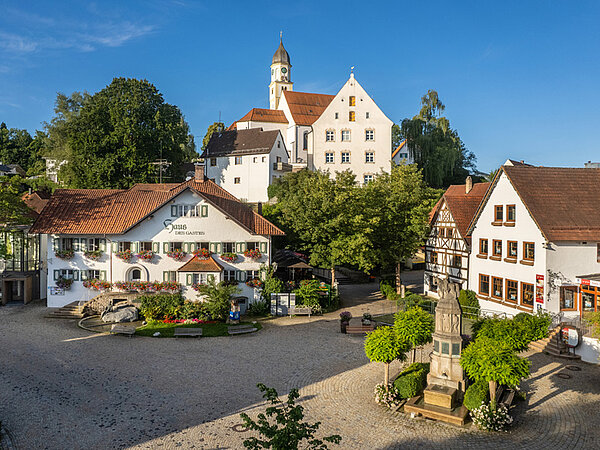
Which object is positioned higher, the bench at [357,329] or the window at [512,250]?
the window at [512,250]

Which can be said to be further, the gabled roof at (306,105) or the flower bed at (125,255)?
the gabled roof at (306,105)

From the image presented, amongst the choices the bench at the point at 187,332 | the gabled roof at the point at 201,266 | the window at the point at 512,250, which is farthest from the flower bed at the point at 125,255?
the window at the point at 512,250

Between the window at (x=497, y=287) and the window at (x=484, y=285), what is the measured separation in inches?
19.0

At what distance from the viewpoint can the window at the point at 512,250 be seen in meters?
26.2

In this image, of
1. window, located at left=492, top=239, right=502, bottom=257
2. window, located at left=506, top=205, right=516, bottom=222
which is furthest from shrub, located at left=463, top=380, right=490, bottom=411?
window, located at left=492, top=239, right=502, bottom=257

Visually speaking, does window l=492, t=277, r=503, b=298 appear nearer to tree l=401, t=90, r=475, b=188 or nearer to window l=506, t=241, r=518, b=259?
window l=506, t=241, r=518, b=259

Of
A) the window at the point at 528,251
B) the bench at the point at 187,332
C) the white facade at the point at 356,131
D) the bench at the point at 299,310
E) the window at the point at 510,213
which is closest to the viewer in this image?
the bench at the point at 187,332

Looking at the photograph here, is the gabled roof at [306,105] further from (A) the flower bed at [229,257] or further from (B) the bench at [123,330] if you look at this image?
(B) the bench at [123,330]

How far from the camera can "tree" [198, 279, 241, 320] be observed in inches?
1048

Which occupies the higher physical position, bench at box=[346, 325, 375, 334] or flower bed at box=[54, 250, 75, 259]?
flower bed at box=[54, 250, 75, 259]

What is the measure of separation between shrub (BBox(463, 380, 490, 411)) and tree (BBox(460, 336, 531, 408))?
0.29 m

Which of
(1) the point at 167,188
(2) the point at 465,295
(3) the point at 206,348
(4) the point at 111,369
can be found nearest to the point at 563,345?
(2) the point at 465,295

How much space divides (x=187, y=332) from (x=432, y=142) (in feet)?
157

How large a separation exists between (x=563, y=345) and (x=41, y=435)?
21.1 meters
